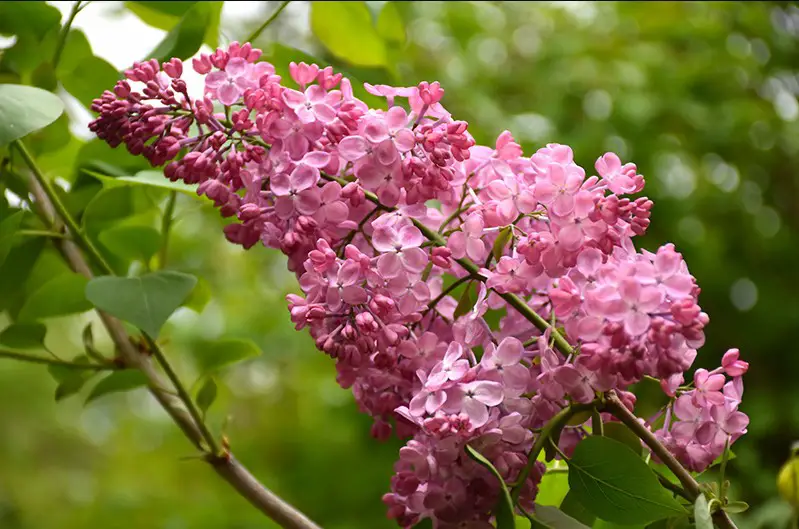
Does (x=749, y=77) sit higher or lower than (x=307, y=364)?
higher

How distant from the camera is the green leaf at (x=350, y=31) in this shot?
655mm

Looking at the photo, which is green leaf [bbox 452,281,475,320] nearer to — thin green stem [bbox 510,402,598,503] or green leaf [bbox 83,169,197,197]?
thin green stem [bbox 510,402,598,503]

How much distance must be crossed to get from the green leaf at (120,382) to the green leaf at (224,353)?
0.04 meters

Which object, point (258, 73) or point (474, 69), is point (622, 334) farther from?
point (474, 69)

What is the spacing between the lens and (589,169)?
1397 millimetres

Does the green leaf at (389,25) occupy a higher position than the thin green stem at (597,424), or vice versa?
the green leaf at (389,25)

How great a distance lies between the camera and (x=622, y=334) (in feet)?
1.05

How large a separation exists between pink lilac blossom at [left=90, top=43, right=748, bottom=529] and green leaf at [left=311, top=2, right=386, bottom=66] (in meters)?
0.26

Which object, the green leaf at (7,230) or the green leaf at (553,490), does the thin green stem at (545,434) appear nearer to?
the green leaf at (553,490)

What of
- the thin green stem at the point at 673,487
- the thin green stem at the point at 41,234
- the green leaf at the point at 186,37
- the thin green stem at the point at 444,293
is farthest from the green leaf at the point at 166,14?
the thin green stem at the point at 673,487


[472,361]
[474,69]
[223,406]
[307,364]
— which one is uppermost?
[472,361]

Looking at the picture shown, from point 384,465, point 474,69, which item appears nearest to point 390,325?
point 384,465

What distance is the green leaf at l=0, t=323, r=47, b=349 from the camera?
1.82 feet

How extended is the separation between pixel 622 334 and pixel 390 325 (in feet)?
0.31
